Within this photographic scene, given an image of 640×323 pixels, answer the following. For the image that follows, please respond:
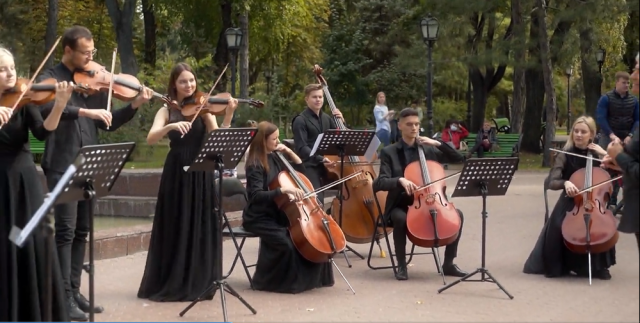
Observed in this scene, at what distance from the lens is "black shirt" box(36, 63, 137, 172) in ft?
20.4

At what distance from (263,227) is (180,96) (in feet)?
4.74

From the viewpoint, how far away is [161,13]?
29.3 m

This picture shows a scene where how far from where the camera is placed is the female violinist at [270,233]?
7926 mm

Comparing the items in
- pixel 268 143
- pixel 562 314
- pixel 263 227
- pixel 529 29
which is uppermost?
pixel 529 29

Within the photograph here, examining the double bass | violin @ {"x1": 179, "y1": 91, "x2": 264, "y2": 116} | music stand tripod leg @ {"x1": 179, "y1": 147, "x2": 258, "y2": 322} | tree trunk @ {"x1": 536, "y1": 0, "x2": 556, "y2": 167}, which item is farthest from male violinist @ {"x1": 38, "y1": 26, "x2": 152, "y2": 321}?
tree trunk @ {"x1": 536, "y1": 0, "x2": 556, "y2": 167}

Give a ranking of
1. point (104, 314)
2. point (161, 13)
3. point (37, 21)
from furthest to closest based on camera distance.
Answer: point (37, 21), point (161, 13), point (104, 314)

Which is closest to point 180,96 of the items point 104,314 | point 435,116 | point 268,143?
point 268,143

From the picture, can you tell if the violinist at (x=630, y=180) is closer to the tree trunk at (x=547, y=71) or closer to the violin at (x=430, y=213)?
the violin at (x=430, y=213)

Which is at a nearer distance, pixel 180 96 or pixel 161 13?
pixel 180 96

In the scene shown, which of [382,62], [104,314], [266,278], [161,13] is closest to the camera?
[104,314]

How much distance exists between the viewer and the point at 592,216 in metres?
8.36

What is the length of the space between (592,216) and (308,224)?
8.30 ft

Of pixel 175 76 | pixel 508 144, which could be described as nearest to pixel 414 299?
pixel 175 76

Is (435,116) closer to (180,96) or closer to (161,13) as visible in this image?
(161,13)
